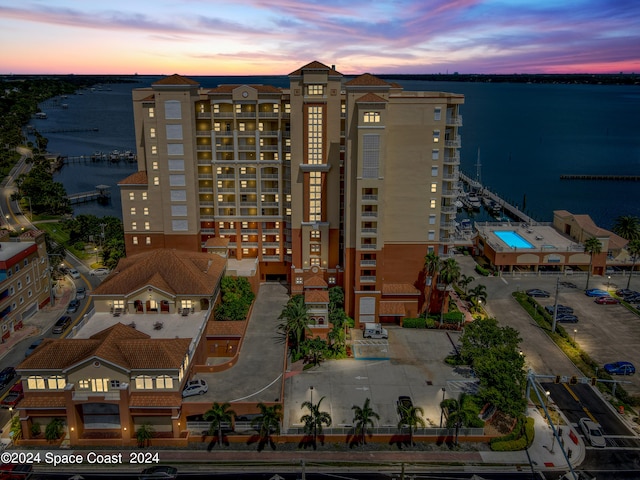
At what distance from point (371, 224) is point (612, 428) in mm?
38869

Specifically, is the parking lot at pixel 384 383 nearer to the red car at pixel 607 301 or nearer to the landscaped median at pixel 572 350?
the landscaped median at pixel 572 350

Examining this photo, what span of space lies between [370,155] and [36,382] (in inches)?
1942

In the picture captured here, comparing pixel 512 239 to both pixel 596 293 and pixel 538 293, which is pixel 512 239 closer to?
pixel 538 293

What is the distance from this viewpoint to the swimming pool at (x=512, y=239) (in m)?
110

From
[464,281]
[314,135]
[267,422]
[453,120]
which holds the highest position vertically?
[453,120]

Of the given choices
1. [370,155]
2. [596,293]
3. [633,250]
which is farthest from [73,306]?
[633,250]

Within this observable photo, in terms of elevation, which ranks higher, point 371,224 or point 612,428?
point 371,224

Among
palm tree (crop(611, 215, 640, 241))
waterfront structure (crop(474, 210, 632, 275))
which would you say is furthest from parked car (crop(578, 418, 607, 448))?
palm tree (crop(611, 215, 640, 241))

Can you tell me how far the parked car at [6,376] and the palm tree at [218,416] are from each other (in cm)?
2715

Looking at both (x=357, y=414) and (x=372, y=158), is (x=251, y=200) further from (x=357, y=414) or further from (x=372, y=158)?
(x=357, y=414)

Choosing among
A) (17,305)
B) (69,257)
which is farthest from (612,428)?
(69,257)

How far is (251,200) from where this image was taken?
311 ft

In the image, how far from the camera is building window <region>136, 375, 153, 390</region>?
58581 mm

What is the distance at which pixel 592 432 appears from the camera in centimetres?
5928
